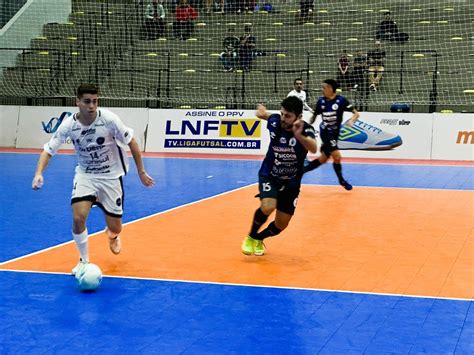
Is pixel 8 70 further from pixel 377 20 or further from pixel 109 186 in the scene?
pixel 109 186

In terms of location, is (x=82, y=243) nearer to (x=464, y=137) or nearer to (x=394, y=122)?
(x=394, y=122)

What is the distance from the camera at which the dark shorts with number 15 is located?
809 cm

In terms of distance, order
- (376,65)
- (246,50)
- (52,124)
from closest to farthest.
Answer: (376,65) → (52,124) → (246,50)

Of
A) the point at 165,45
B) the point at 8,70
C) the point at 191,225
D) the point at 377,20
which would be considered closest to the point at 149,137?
the point at 165,45

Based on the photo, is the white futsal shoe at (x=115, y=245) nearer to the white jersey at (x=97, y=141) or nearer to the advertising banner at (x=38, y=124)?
the white jersey at (x=97, y=141)

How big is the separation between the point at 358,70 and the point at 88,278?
17548 mm

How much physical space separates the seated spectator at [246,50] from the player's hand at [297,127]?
17033mm

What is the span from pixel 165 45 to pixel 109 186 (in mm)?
19160

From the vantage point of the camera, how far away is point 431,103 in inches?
858

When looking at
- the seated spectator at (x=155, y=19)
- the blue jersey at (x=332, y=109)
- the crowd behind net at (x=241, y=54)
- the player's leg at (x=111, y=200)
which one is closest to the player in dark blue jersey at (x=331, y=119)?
the blue jersey at (x=332, y=109)

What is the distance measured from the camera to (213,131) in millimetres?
22016

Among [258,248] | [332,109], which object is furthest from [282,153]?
[332,109]

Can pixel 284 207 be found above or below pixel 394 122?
above

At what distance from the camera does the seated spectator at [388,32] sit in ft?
79.7
